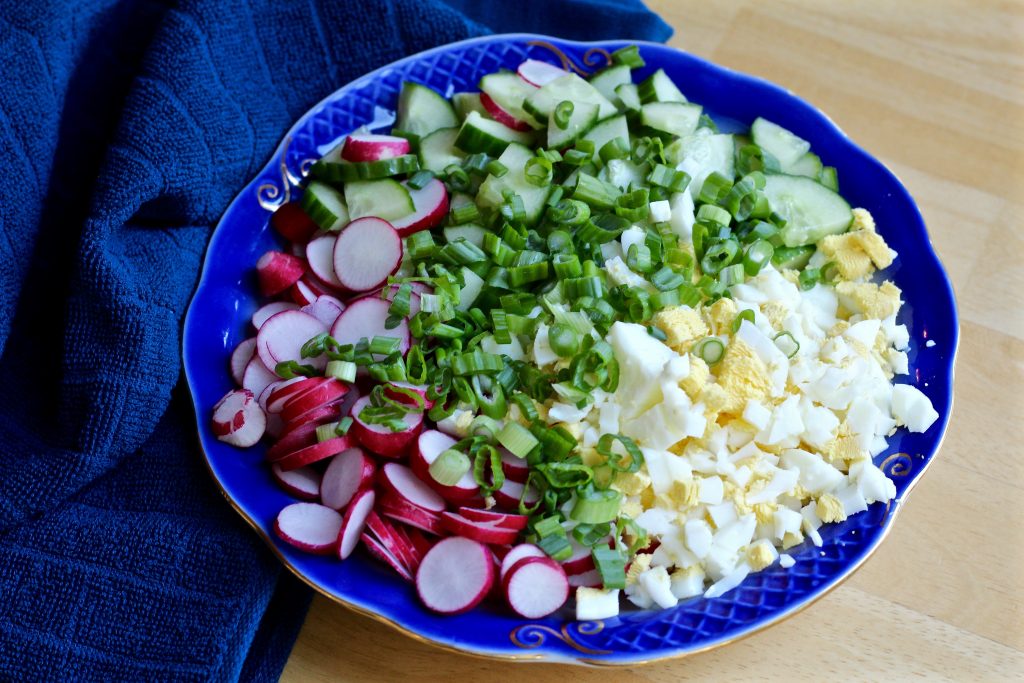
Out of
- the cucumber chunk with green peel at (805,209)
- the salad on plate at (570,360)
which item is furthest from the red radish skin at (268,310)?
the cucumber chunk with green peel at (805,209)

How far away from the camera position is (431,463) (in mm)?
1596

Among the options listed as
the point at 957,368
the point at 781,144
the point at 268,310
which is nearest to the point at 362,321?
the point at 268,310

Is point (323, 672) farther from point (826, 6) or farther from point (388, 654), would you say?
point (826, 6)

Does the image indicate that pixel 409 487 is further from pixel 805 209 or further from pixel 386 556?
pixel 805 209

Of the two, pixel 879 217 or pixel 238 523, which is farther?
pixel 879 217

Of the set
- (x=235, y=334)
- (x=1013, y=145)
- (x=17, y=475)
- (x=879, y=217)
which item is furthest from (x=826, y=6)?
(x=17, y=475)

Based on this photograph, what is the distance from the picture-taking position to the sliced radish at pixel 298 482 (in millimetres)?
1667

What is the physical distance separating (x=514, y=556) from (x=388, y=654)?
31 cm

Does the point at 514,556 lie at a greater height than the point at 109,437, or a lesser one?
greater

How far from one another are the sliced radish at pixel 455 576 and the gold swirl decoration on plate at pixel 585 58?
43.6 inches

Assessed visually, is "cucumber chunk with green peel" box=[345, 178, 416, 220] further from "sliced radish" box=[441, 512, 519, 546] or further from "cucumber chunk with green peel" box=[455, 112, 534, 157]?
"sliced radish" box=[441, 512, 519, 546]

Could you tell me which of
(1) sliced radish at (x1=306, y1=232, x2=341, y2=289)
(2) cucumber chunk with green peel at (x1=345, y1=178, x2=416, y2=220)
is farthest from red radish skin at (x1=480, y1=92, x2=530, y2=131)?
(1) sliced radish at (x1=306, y1=232, x2=341, y2=289)

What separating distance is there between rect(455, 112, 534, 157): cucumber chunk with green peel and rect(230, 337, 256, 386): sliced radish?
567 millimetres

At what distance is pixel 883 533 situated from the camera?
1.60 meters
